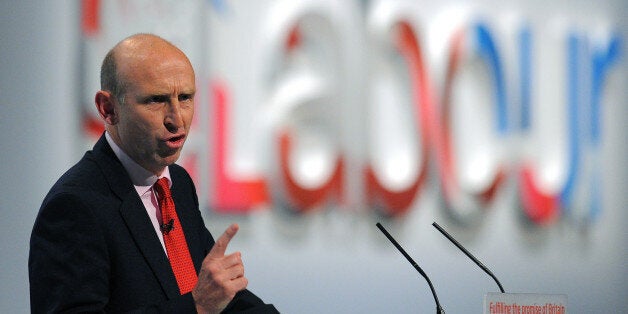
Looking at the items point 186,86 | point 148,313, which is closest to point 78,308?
point 148,313

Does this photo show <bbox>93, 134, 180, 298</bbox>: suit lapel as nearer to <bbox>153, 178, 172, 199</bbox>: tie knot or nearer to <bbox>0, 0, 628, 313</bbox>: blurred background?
<bbox>153, 178, 172, 199</bbox>: tie knot

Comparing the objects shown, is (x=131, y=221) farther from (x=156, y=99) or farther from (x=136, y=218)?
(x=156, y=99)

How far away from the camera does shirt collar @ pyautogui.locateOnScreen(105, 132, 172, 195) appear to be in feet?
5.60

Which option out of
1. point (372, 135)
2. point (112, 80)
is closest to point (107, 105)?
point (112, 80)

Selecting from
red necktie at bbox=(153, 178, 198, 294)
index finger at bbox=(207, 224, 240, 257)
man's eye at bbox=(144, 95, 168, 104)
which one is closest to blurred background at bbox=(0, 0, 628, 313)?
red necktie at bbox=(153, 178, 198, 294)

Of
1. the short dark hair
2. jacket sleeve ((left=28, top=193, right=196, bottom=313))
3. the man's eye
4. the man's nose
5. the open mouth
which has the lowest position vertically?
jacket sleeve ((left=28, top=193, right=196, bottom=313))

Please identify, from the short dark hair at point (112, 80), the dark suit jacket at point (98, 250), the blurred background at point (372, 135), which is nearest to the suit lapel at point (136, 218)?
the dark suit jacket at point (98, 250)

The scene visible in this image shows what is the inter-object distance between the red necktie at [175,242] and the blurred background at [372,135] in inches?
59.2

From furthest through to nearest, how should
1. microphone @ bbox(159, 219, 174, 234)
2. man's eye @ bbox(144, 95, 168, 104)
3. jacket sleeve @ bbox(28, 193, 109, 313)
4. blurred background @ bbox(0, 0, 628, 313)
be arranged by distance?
blurred background @ bbox(0, 0, 628, 313), microphone @ bbox(159, 219, 174, 234), man's eye @ bbox(144, 95, 168, 104), jacket sleeve @ bbox(28, 193, 109, 313)

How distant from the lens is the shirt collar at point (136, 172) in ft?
5.60

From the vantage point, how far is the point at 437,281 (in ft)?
12.4

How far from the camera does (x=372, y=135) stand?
3674 mm

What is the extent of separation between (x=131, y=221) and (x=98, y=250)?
11 centimetres

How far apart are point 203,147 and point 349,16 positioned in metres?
0.84
